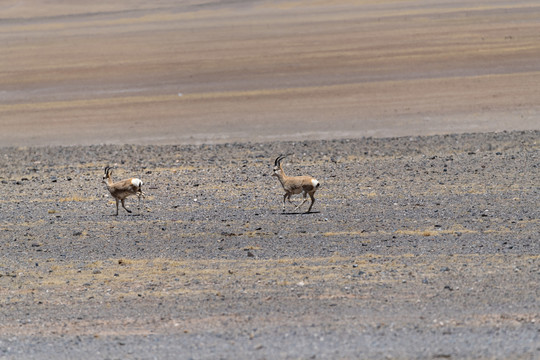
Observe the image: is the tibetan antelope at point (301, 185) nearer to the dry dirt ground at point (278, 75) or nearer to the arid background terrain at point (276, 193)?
the arid background terrain at point (276, 193)

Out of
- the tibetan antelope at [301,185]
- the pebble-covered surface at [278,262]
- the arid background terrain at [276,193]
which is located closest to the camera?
the pebble-covered surface at [278,262]

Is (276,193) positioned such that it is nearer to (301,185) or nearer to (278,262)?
(301,185)

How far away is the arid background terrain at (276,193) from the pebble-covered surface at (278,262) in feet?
0.14

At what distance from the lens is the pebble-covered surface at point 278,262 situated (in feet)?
26.9

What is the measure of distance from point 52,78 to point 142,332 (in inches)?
1177

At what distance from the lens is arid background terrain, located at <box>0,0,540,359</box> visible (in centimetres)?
865

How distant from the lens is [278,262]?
11391 millimetres

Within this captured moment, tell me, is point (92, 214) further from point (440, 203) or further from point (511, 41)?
point (511, 41)

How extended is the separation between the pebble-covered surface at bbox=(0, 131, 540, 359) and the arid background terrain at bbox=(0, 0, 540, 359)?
42 millimetres

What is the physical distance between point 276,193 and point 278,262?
5509 mm

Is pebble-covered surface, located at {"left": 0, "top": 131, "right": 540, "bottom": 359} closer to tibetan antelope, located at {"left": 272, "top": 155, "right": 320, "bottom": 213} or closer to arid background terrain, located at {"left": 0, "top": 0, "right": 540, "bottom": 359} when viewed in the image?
arid background terrain, located at {"left": 0, "top": 0, "right": 540, "bottom": 359}

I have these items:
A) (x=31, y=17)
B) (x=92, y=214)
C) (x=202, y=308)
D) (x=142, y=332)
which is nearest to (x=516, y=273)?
(x=202, y=308)

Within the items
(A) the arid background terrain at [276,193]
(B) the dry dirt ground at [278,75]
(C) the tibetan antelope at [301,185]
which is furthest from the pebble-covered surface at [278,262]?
(B) the dry dirt ground at [278,75]

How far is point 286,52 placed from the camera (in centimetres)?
3859
